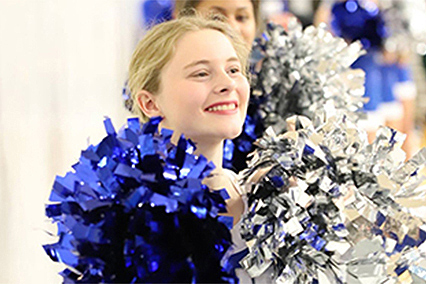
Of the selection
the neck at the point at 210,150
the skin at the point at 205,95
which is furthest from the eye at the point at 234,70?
the neck at the point at 210,150

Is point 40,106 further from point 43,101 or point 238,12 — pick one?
point 238,12

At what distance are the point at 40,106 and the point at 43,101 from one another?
0.02m

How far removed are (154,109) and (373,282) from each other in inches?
16.1

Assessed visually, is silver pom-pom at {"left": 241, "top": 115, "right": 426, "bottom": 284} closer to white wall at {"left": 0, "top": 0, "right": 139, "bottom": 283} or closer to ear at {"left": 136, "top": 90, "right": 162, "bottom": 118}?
ear at {"left": 136, "top": 90, "right": 162, "bottom": 118}

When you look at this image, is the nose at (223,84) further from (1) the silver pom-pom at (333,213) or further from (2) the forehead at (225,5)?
(2) the forehead at (225,5)

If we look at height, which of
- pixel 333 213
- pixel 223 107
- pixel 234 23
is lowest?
pixel 333 213

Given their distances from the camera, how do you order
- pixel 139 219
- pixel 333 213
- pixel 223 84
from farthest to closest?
pixel 223 84 < pixel 333 213 < pixel 139 219

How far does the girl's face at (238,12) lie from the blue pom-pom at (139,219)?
668 mm

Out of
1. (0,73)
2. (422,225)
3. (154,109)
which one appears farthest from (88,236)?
(0,73)

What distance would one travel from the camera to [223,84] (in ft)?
3.20

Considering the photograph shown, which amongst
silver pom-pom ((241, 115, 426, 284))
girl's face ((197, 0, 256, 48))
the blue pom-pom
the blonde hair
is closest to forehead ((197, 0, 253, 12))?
girl's face ((197, 0, 256, 48))

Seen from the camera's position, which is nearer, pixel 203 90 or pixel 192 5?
pixel 203 90

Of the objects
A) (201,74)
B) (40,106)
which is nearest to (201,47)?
(201,74)

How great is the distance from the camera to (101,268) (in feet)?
2.41
